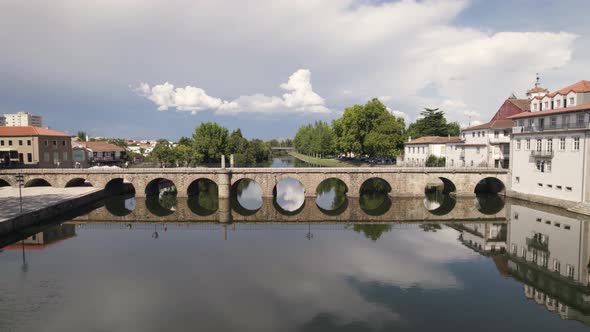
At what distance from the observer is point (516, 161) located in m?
48.0

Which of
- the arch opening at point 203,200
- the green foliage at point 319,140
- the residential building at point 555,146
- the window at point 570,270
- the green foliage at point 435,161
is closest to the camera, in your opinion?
the window at point 570,270

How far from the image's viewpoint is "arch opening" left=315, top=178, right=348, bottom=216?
44719mm

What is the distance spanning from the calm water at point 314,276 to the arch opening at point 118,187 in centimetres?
1722

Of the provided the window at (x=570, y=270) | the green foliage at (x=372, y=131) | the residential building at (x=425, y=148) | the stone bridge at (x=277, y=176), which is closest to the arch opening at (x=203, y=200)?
the stone bridge at (x=277, y=176)

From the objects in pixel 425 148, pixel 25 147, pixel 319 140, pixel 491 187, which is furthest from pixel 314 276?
pixel 319 140

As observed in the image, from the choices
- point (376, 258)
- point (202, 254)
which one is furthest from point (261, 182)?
point (376, 258)

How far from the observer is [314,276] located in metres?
23.0

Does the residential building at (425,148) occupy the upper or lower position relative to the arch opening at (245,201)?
upper

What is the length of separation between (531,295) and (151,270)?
78.7ft

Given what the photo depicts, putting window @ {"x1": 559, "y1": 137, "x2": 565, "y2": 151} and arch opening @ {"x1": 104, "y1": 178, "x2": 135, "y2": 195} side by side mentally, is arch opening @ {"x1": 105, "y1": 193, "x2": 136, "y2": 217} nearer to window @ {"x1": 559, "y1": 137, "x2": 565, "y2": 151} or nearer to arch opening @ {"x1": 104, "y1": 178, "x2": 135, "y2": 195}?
arch opening @ {"x1": 104, "y1": 178, "x2": 135, "y2": 195}

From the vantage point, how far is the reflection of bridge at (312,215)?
130 ft

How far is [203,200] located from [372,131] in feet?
128

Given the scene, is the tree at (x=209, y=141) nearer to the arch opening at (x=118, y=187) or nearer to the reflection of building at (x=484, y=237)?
the arch opening at (x=118, y=187)

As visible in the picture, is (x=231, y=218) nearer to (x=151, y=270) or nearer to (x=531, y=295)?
(x=151, y=270)
